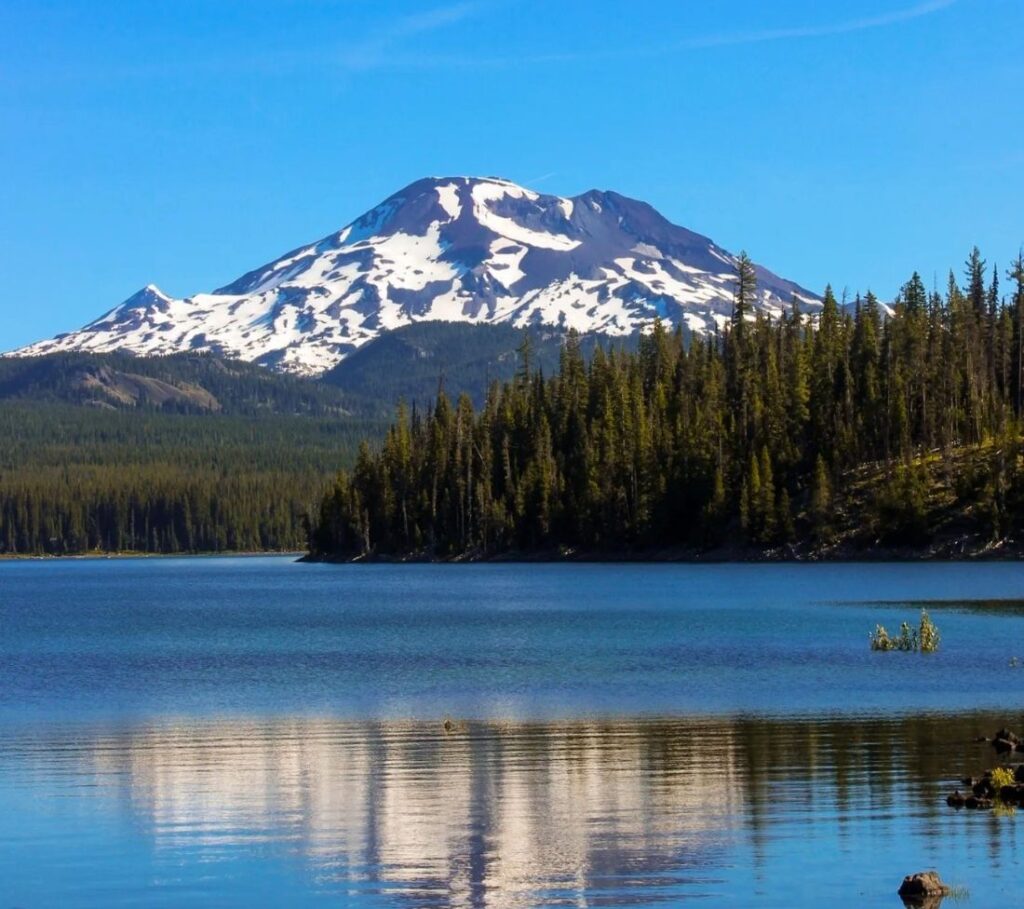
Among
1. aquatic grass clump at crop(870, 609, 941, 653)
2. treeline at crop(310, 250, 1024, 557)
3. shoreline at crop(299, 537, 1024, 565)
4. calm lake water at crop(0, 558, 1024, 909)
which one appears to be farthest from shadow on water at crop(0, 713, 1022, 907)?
treeline at crop(310, 250, 1024, 557)

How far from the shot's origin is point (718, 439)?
154 m

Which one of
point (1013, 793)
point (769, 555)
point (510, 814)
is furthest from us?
point (769, 555)

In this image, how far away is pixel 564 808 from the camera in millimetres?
28203

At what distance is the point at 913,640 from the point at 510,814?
3283 centimetres

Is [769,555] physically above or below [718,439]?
below

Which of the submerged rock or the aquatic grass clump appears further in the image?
the aquatic grass clump

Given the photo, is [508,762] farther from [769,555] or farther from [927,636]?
[769,555]

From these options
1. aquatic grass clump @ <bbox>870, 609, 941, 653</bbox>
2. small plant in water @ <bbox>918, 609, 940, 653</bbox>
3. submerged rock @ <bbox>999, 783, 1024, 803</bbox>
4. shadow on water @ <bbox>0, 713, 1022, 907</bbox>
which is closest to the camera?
shadow on water @ <bbox>0, 713, 1022, 907</bbox>

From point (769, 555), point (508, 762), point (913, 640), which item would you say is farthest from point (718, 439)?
point (508, 762)

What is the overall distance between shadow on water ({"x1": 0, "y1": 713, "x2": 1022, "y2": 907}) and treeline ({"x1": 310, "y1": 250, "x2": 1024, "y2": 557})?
99.4 metres

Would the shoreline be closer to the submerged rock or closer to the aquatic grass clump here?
the aquatic grass clump

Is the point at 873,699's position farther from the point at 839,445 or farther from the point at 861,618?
the point at 839,445

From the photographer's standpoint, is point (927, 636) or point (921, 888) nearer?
point (921, 888)

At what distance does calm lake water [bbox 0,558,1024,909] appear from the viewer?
23.0 metres
